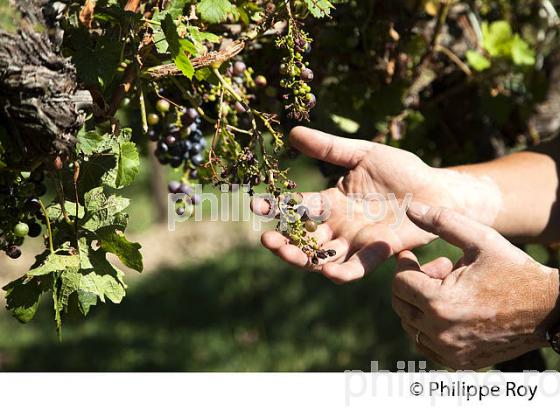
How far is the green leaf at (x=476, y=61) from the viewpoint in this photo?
7.53 feet

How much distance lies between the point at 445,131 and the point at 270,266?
10.6 ft

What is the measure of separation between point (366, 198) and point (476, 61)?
661 mm

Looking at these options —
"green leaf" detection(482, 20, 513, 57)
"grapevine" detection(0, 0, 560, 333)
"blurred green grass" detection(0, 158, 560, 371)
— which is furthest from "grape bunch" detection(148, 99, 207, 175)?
"blurred green grass" detection(0, 158, 560, 371)

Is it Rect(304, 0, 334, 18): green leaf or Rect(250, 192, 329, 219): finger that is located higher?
Rect(304, 0, 334, 18): green leaf

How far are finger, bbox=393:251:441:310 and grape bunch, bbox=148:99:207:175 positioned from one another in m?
0.55

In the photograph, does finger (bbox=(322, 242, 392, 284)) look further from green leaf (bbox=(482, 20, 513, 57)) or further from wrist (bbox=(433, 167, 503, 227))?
green leaf (bbox=(482, 20, 513, 57))

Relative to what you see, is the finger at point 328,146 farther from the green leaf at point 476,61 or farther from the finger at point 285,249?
the green leaf at point 476,61

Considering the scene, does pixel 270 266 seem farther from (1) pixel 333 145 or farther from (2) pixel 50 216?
(2) pixel 50 216

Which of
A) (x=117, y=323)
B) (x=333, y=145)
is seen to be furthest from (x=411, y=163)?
(x=117, y=323)

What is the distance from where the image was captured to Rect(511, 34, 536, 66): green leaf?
2.28 meters

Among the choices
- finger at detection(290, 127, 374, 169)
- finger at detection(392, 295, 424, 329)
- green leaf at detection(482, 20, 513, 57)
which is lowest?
finger at detection(392, 295, 424, 329)

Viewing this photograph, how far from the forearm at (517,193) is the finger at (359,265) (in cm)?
40

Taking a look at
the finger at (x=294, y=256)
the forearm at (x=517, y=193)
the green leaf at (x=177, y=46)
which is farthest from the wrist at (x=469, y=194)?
the green leaf at (x=177, y=46)

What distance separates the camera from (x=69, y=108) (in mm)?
Result: 1179
